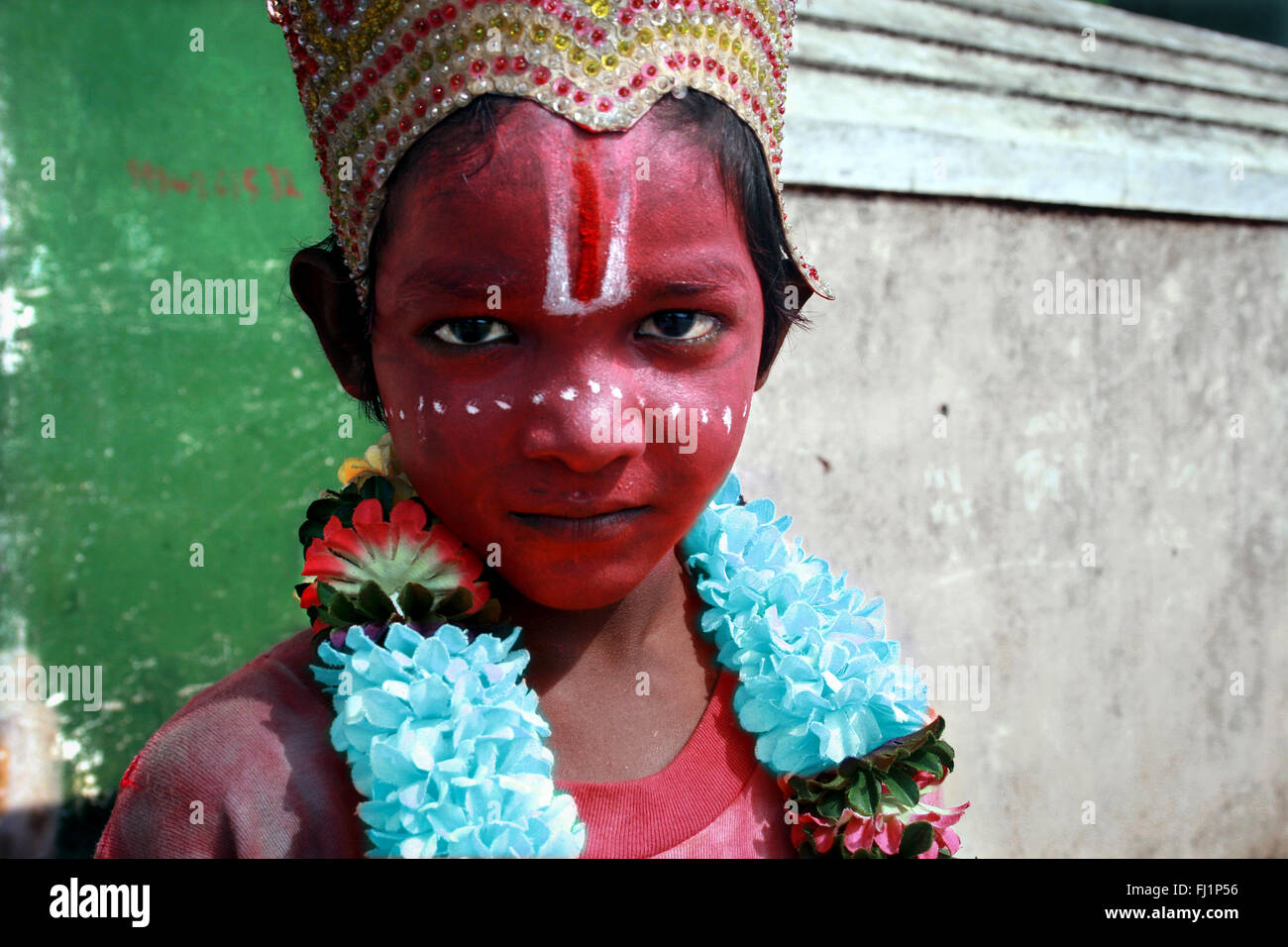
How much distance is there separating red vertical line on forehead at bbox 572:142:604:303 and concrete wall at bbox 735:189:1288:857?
83.7 inches

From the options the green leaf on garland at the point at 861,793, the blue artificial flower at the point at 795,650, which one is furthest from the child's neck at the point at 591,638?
the green leaf on garland at the point at 861,793

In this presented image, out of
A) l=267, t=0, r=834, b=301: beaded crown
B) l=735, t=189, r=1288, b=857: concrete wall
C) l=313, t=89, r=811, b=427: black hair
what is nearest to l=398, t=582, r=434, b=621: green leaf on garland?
l=313, t=89, r=811, b=427: black hair

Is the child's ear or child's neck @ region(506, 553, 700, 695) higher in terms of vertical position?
the child's ear

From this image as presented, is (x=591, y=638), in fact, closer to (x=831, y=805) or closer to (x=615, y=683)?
(x=615, y=683)

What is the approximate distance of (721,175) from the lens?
1.38m

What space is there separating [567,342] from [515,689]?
→ 0.47 m

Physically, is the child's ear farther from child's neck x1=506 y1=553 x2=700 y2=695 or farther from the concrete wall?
the concrete wall

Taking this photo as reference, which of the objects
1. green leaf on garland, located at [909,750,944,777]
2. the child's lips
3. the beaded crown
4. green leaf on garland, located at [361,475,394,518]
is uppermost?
the beaded crown

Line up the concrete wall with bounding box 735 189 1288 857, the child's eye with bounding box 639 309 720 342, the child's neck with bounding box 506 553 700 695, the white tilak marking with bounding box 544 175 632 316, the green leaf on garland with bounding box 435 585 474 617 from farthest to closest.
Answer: the concrete wall with bounding box 735 189 1288 857 → the child's neck with bounding box 506 553 700 695 → the green leaf on garland with bounding box 435 585 474 617 → the child's eye with bounding box 639 309 720 342 → the white tilak marking with bounding box 544 175 632 316

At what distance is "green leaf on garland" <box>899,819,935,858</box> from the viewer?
159 centimetres

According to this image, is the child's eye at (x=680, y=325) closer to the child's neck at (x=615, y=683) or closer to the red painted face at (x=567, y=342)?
the red painted face at (x=567, y=342)

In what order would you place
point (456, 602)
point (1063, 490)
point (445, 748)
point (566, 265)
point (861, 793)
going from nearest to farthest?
1. point (566, 265)
2. point (445, 748)
3. point (456, 602)
4. point (861, 793)
5. point (1063, 490)

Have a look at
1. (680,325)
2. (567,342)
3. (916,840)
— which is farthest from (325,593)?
(916,840)

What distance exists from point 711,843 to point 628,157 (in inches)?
37.0
